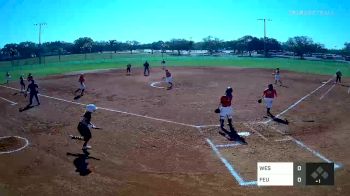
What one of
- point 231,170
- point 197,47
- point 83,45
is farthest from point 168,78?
point 197,47

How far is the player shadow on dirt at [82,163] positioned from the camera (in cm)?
972

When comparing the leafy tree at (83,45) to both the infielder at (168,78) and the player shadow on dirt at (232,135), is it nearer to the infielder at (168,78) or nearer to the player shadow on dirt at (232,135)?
the infielder at (168,78)

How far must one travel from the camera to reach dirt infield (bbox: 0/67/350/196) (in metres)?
8.76

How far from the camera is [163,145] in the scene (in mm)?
12406

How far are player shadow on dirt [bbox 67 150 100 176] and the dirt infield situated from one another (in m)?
0.03

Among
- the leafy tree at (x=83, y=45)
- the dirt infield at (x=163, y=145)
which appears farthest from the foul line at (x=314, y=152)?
the leafy tree at (x=83, y=45)

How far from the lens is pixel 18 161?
415 inches

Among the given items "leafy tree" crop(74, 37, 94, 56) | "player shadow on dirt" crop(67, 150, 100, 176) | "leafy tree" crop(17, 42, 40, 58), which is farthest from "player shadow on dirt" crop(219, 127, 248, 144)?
"leafy tree" crop(17, 42, 40, 58)

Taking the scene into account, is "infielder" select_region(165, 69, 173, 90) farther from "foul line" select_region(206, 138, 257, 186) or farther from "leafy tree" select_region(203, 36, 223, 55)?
"leafy tree" select_region(203, 36, 223, 55)

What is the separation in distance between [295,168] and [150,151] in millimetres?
5695

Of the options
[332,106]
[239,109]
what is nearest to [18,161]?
[239,109]

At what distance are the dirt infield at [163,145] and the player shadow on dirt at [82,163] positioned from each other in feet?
0.10

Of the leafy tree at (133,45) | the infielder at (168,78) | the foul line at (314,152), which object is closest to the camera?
the foul line at (314,152)

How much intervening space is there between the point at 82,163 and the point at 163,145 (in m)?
3.20
